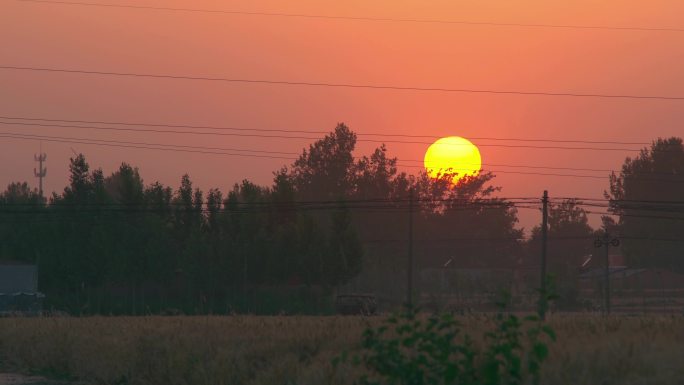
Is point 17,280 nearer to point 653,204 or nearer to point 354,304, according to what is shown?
point 354,304

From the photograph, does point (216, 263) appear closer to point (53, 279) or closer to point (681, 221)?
point (53, 279)

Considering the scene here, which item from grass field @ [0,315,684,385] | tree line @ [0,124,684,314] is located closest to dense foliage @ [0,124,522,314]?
tree line @ [0,124,684,314]

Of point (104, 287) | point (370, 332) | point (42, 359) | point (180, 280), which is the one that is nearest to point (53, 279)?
point (104, 287)

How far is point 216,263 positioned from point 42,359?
5145cm

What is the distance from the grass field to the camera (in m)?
17.1

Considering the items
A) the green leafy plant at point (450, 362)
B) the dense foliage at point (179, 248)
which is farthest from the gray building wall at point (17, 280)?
the green leafy plant at point (450, 362)

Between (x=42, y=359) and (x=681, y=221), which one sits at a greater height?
(x=681, y=221)

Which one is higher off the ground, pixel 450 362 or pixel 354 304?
pixel 450 362

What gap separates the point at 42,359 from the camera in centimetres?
3225

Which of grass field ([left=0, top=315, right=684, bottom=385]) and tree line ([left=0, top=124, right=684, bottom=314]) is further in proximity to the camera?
tree line ([left=0, top=124, right=684, bottom=314])

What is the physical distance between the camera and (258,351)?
24969mm

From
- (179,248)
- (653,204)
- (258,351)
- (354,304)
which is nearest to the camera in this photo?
(258,351)

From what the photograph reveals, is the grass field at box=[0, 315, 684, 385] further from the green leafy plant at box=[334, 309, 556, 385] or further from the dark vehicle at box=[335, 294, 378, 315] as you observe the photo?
the dark vehicle at box=[335, 294, 378, 315]

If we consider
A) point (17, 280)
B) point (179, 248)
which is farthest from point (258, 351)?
point (179, 248)
